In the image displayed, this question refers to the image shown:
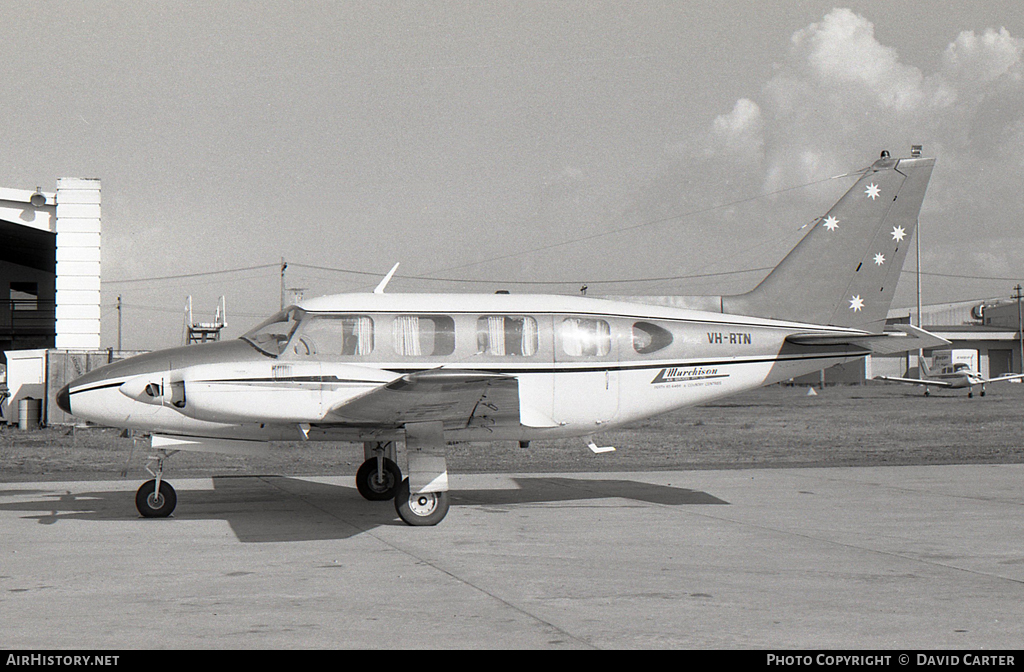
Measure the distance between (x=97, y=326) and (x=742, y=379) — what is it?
23553 millimetres

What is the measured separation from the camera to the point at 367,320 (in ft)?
36.5

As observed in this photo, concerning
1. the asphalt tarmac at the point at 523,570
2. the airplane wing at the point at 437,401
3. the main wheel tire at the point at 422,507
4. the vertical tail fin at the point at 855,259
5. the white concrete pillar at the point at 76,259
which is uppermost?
the white concrete pillar at the point at 76,259

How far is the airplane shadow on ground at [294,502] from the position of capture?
420 inches

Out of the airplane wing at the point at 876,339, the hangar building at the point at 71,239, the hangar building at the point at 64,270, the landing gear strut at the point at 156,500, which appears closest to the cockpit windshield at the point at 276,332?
the landing gear strut at the point at 156,500

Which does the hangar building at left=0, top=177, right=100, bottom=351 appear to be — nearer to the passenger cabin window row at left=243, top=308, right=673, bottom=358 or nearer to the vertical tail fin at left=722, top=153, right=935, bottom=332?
the passenger cabin window row at left=243, top=308, right=673, bottom=358

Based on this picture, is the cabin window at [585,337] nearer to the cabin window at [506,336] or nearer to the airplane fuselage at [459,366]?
the airplane fuselage at [459,366]

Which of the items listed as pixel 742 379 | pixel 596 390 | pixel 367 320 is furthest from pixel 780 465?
pixel 367 320

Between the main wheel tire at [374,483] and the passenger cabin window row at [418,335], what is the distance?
97.2 inches

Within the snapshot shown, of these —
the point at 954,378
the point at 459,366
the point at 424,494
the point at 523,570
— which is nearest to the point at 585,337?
the point at 459,366

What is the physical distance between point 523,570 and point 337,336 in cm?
418

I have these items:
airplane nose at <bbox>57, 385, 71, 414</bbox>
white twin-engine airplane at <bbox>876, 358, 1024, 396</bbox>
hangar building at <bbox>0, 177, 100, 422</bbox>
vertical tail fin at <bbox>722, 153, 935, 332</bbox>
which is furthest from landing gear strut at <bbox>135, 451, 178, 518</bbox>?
white twin-engine airplane at <bbox>876, 358, 1024, 396</bbox>

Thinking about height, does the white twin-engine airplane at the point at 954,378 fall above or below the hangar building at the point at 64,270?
below
